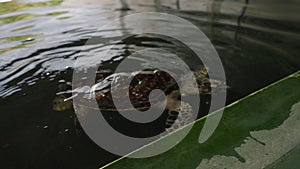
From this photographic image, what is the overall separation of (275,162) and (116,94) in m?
1.07

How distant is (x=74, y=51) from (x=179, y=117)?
138cm

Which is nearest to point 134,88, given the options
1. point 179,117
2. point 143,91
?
point 143,91

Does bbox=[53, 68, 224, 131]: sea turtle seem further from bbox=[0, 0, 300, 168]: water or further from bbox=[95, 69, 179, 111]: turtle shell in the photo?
bbox=[0, 0, 300, 168]: water

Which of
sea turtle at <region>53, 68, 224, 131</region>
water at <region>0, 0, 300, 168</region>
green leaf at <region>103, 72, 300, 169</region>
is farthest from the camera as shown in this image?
sea turtle at <region>53, 68, 224, 131</region>

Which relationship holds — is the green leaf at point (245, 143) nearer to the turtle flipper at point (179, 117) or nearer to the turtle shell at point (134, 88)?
the turtle flipper at point (179, 117)

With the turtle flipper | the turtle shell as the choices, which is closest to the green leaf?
the turtle flipper

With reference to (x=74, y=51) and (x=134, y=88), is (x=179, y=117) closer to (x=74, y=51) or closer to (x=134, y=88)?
(x=134, y=88)

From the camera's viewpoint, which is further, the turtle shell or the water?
the turtle shell

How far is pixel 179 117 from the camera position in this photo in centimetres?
157

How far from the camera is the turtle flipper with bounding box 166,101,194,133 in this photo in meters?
1.50

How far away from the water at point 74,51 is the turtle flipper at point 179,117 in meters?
0.32

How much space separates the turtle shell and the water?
0.24 metres

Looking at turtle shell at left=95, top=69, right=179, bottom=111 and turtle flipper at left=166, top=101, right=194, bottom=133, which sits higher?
turtle shell at left=95, top=69, right=179, bottom=111

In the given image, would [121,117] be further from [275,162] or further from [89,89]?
[275,162]
